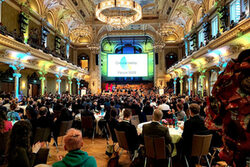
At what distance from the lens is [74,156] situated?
4.77ft

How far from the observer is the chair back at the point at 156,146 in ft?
8.98

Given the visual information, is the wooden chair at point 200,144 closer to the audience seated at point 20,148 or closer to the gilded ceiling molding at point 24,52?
the audience seated at point 20,148

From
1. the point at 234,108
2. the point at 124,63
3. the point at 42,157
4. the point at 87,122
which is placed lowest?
the point at 87,122

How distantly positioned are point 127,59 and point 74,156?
25658mm

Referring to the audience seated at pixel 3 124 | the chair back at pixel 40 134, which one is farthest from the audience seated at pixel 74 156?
the chair back at pixel 40 134

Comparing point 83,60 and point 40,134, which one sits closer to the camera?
point 40,134

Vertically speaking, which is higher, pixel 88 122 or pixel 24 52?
pixel 24 52

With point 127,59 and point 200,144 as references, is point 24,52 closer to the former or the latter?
point 200,144

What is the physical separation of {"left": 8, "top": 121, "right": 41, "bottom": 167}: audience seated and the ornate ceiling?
1496 centimetres

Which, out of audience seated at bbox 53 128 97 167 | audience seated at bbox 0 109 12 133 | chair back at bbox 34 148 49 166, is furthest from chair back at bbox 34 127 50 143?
audience seated at bbox 53 128 97 167

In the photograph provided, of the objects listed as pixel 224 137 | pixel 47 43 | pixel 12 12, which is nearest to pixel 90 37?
pixel 47 43

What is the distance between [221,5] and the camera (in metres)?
12.8

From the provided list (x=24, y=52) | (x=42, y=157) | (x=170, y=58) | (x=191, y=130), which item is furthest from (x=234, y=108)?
(x=170, y=58)

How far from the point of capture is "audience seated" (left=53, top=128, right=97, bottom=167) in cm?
142
